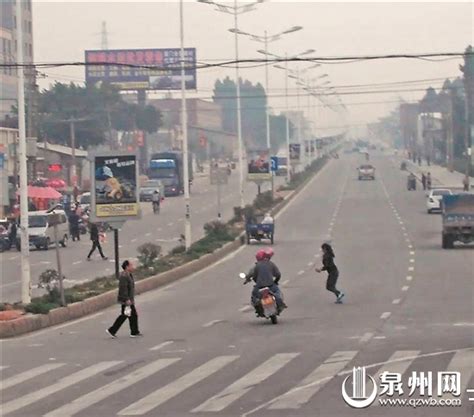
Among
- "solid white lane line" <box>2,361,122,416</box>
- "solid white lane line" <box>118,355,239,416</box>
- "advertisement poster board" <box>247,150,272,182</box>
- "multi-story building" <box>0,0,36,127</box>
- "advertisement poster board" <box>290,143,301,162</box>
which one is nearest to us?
"solid white lane line" <box>118,355,239,416</box>

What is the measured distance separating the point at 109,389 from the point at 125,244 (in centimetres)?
4266

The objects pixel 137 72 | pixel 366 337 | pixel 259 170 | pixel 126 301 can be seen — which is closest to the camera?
pixel 366 337

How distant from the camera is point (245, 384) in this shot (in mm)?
17594

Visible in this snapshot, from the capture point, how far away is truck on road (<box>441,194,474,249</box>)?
5003 cm

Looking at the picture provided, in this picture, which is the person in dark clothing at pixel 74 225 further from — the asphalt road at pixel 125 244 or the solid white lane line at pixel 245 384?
the solid white lane line at pixel 245 384

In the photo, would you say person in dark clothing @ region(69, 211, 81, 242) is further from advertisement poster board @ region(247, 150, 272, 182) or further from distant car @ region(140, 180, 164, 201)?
distant car @ region(140, 180, 164, 201)

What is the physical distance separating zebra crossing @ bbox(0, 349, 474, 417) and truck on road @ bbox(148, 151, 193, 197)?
8231cm

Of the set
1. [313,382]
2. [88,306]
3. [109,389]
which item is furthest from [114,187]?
[313,382]

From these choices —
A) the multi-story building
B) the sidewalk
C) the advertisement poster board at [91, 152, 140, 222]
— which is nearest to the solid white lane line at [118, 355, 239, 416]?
the advertisement poster board at [91, 152, 140, 222]

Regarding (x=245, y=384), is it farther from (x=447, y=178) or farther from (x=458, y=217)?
(x=447, y=178)

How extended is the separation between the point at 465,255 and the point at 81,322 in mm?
21966

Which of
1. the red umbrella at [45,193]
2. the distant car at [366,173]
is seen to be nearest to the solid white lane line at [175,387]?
the red umbrella at [45,193]

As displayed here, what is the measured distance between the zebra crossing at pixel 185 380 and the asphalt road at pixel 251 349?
0.02 metres

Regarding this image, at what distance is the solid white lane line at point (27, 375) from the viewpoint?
1931 centimetres
